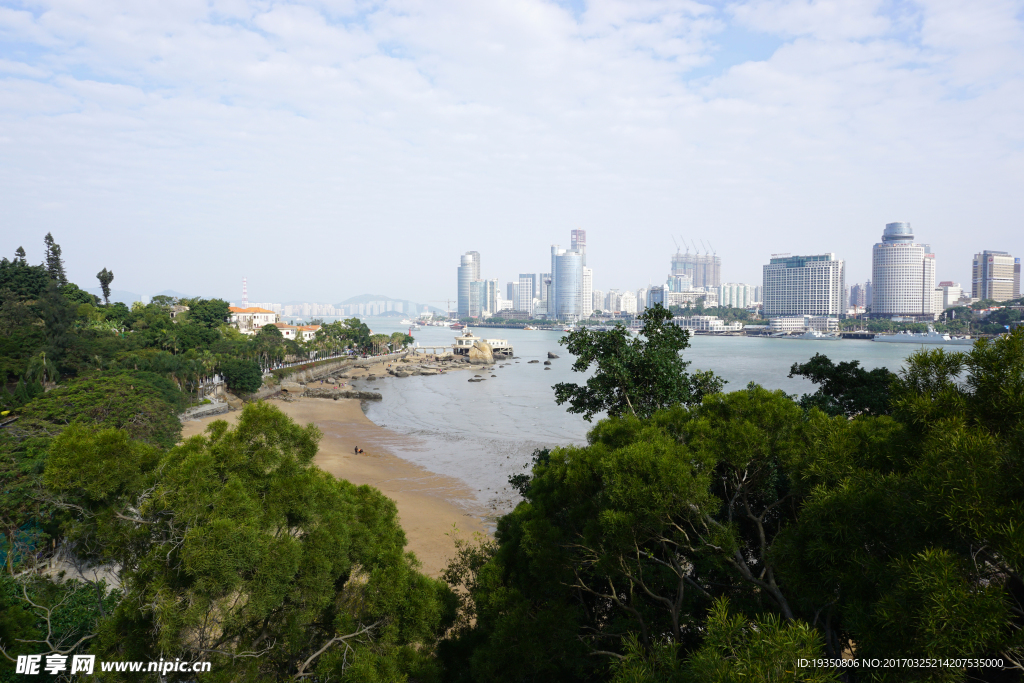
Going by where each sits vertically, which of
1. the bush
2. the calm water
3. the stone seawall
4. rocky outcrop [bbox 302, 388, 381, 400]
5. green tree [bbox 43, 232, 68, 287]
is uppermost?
green tree [bbox 43, 232, 68, 287]

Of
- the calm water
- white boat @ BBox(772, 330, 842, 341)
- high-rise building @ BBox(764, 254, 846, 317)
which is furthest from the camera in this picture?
high-rise building @ BBox(764, 254, 846, 317)

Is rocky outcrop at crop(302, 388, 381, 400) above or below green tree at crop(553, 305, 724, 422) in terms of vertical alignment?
below

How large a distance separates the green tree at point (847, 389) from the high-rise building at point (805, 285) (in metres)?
146

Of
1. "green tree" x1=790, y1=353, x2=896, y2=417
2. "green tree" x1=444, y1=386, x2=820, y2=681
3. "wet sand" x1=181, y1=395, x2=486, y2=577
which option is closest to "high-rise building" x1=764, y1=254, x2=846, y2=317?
"wet sand" x1=181, y1=395, x2=486, y2=577

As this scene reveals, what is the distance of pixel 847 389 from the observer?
15.4m

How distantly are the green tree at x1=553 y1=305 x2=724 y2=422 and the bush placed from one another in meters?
33.0

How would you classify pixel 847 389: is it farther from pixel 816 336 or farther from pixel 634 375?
pixel 816 336

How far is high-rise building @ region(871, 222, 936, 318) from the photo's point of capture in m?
134

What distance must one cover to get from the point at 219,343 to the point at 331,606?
1639 inches

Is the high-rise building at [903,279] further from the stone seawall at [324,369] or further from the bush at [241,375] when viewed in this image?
the bush at [241,375]

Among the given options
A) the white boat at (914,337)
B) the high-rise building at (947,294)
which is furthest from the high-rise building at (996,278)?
the white boat at (914,337)

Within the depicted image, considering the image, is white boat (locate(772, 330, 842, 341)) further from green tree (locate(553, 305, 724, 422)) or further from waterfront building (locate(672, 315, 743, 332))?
green tree (locate(553, 305, 724, 422))

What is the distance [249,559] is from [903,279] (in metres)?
163

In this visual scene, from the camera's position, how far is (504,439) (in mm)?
30031
